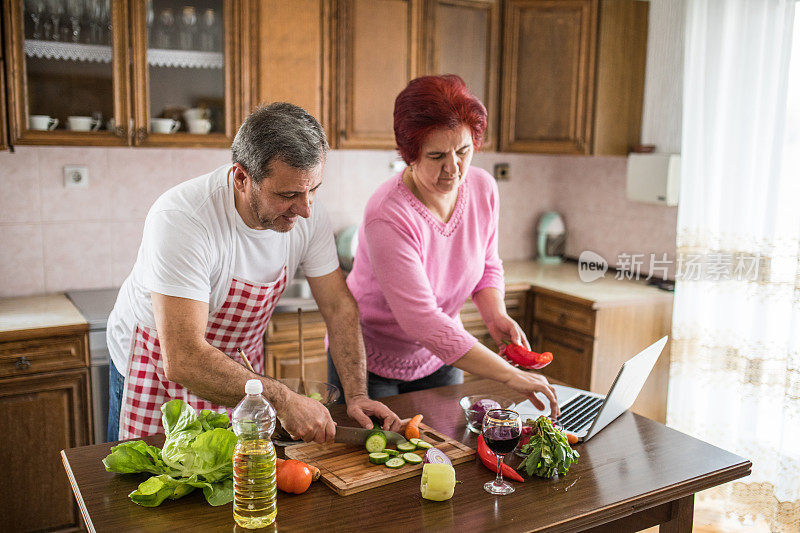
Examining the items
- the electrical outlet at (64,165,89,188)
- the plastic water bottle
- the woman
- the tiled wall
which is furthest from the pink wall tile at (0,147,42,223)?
the plastic water bottle

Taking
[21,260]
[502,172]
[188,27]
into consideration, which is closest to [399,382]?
[188,27]

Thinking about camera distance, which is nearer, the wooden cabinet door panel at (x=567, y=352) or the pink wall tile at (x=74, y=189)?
the pink wall tile at (x=74, y=189)

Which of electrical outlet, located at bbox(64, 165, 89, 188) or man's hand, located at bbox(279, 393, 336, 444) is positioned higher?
electrical outlet, located at bbox(64, 165, 89, 188)

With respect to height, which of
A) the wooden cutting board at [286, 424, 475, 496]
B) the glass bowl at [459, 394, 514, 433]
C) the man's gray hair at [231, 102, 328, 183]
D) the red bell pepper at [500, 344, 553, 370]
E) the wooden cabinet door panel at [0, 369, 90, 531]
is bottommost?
the wooden cabinet door panel at [0, 369, 90, 531]

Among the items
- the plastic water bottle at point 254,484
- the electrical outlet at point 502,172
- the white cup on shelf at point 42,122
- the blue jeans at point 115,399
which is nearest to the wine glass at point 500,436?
the plastic water bottle at point 254,484

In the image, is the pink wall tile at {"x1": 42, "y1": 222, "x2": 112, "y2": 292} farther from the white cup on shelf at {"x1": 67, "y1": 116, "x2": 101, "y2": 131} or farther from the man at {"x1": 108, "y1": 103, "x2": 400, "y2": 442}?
the man at {"x1": 108, "y1": 103, "x2": 400, "y2": 442}

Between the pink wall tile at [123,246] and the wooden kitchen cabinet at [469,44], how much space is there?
1500 millimetres

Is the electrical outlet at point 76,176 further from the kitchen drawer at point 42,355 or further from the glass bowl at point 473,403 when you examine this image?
the glass bowl at point 473,403

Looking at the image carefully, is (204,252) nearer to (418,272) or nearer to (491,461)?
(418,272)

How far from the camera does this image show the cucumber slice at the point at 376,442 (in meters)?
1.56

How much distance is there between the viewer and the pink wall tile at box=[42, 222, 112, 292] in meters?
3.16

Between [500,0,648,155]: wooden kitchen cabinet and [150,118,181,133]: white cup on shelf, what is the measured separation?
1.58 m

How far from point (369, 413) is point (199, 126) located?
175 cm

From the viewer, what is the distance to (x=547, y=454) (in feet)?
4.85
